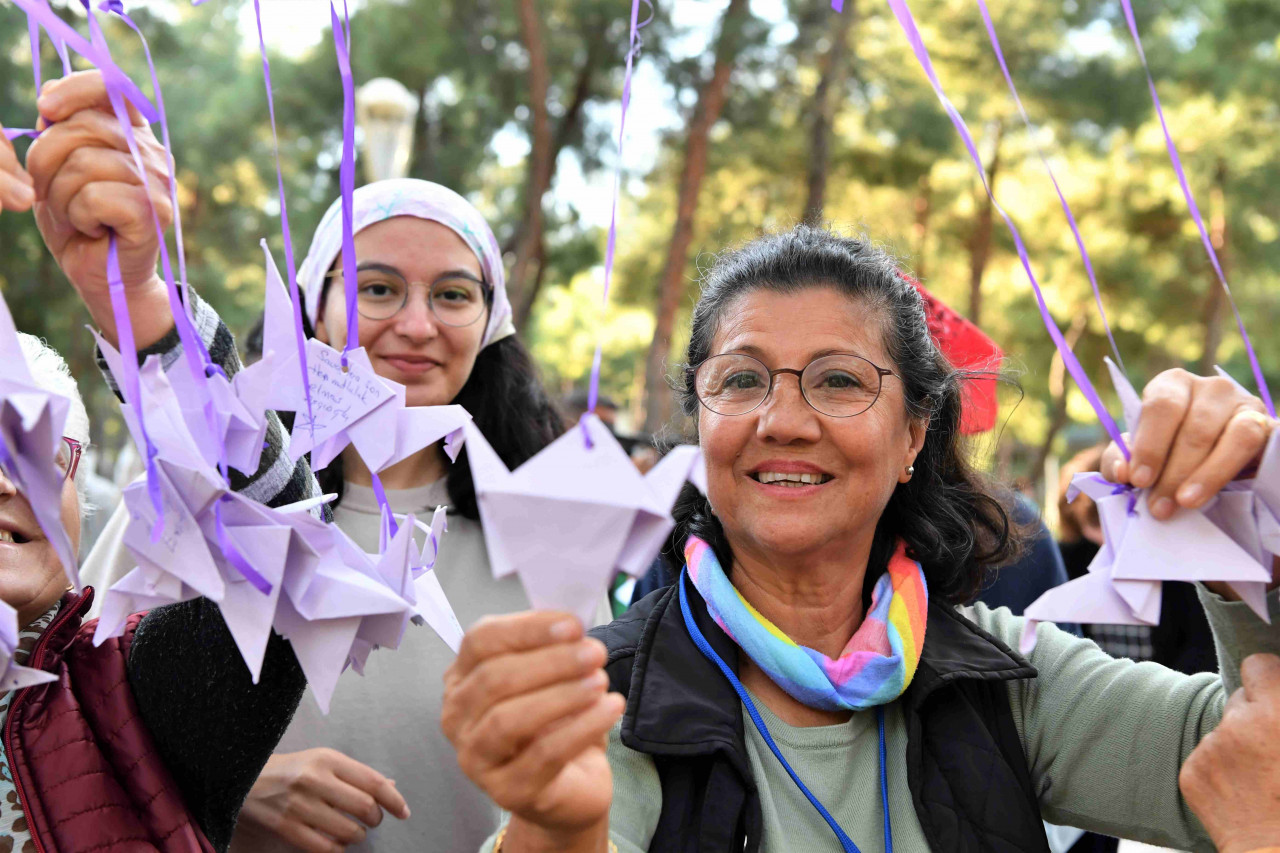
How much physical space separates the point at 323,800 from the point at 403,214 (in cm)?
110

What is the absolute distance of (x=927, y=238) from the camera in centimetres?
1977

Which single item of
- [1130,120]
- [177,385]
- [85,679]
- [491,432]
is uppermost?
[1130,120]

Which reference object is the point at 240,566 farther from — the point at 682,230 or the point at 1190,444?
the point at 682,230

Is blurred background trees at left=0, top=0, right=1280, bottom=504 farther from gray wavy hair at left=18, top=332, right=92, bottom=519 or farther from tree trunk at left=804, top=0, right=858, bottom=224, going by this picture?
gray wavy hair at left=18, top=332, right=92, bottom=519

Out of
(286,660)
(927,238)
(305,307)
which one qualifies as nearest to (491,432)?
(305,307)

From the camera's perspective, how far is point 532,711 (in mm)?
981

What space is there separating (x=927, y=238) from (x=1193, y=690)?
19.0 m

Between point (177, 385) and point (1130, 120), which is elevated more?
point (1130, 120)

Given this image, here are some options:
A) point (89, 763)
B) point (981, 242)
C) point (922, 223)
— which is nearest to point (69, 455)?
point (89, 763)

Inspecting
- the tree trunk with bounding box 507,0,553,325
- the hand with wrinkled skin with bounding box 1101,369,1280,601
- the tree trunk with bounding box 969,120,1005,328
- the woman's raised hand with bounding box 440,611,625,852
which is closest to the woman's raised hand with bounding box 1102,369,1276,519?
the hand with wrinkled skin with bounding box 1101,369,1280,601

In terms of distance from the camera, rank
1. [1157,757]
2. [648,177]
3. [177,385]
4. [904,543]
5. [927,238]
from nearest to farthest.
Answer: [177,385] → [1157,757] → [904,543] → [648,177] → [927,238]

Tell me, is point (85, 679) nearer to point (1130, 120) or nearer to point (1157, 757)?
point (1157, 757)

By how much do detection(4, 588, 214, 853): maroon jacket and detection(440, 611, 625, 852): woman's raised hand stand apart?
595 millimetres

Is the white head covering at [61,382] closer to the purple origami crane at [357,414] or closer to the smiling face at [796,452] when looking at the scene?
the purple origami crane at [357,414]
